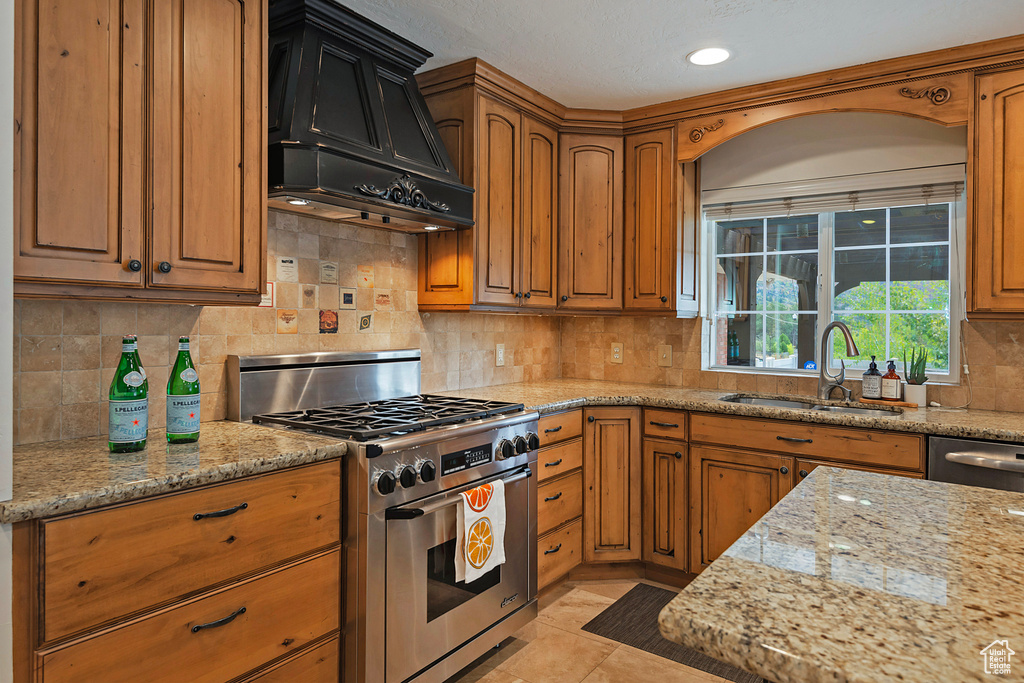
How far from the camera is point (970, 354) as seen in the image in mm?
2887

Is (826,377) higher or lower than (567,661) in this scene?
higher

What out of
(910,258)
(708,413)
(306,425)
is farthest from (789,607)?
(910,258)

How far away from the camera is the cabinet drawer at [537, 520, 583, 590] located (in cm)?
286

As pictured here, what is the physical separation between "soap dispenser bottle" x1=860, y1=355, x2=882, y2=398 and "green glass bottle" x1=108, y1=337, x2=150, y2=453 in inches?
118

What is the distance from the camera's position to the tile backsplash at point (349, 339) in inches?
73.7

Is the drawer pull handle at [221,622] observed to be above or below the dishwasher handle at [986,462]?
below

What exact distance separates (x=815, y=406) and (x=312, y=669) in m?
2.53

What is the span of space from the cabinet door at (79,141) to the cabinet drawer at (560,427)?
1.73 meters

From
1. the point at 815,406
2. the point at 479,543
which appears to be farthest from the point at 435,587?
the point at 815,406

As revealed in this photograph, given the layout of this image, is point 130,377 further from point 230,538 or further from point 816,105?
point 816,105

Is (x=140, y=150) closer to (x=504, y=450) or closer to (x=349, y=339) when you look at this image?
(x=349, y=339)

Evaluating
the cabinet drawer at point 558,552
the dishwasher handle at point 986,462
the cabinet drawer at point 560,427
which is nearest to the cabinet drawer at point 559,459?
the cabinet drawer at point 560,427

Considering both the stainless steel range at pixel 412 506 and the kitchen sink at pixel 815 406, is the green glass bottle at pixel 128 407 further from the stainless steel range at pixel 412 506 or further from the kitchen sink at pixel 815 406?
the kitchen sink at pixel 815 406

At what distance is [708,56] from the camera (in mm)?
2762
